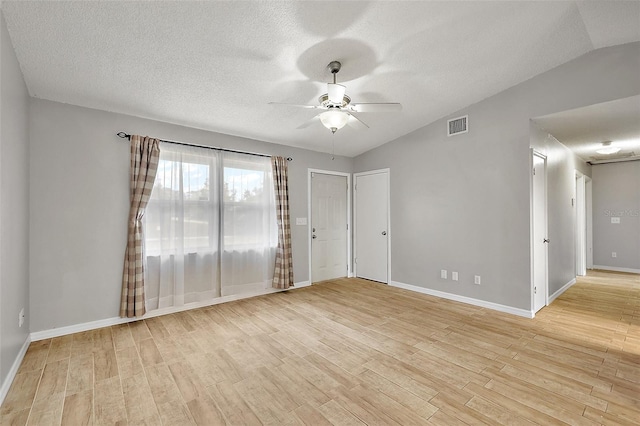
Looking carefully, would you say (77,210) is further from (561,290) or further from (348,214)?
(561,290)

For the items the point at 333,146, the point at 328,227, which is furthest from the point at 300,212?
the point at 333,146

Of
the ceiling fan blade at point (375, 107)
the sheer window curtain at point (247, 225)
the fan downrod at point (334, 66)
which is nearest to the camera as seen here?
the ceiling fan blade at point (375, 107)

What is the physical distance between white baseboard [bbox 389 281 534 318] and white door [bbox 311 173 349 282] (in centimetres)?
118

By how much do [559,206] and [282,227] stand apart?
446 cm

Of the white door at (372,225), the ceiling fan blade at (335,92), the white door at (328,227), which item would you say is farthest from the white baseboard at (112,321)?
the ceiling fan blade at (335,92)

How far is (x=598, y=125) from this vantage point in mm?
3668

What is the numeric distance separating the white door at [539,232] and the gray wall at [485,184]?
0.19 m

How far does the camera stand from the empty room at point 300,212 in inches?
80.8

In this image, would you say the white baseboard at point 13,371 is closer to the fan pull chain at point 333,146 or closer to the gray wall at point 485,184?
the fan pull chain at point 333,146

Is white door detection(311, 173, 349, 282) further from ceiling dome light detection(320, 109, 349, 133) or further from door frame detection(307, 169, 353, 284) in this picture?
ceiling dome light detection(320, 109, 349, 133)

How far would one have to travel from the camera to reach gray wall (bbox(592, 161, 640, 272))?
5.85m

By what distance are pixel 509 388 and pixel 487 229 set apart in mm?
2298

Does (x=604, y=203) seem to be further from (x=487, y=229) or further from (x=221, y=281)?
(x=221, y=281)

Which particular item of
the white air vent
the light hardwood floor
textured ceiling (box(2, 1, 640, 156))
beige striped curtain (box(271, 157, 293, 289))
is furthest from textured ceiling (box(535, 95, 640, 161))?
beige striped curtain (box(271, 157, 293, 289))
